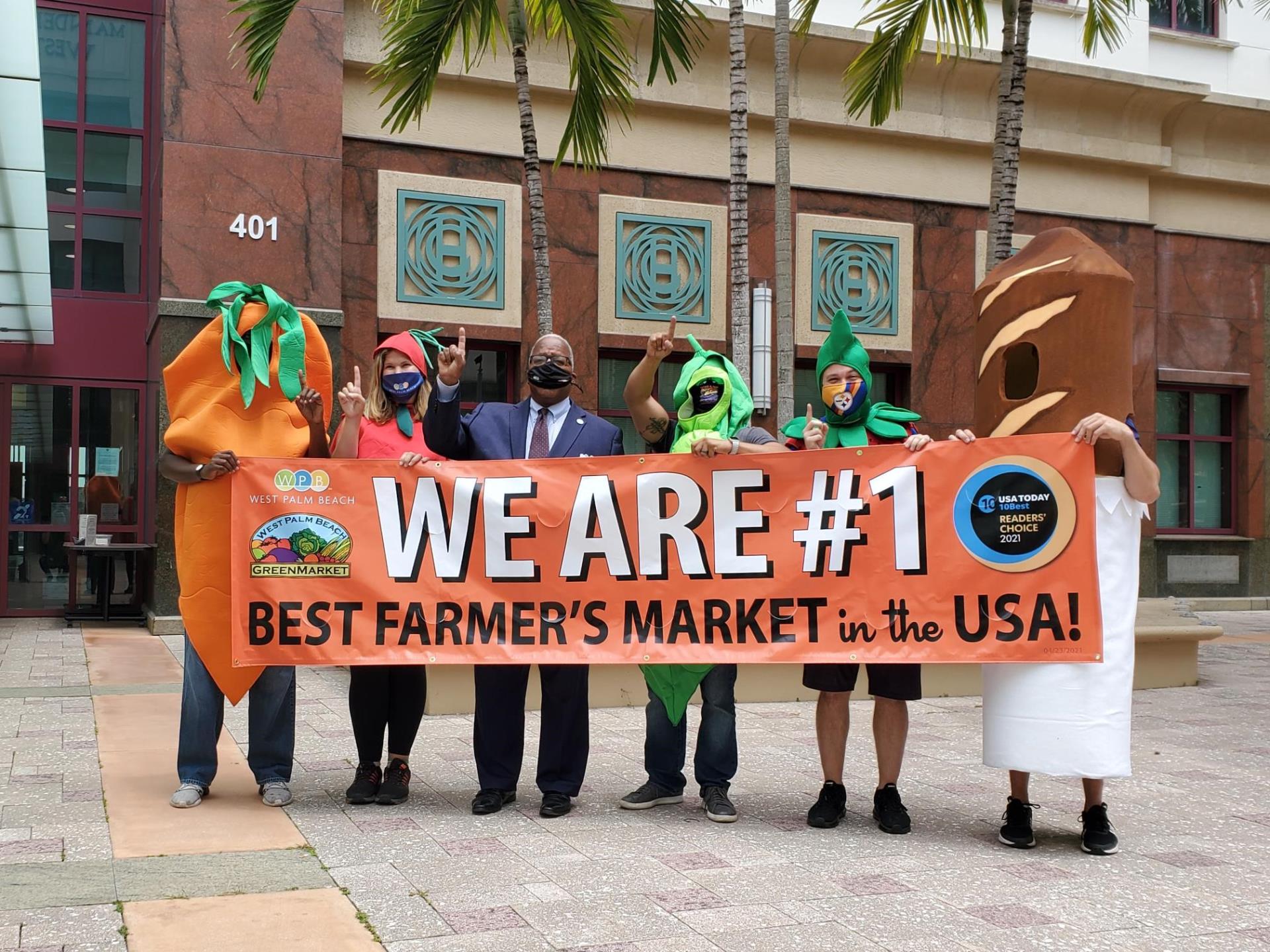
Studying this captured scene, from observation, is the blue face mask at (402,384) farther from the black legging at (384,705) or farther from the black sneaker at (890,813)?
the black sneaker at (890,813)

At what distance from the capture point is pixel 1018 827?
5.02m

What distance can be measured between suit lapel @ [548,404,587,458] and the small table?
386 inches

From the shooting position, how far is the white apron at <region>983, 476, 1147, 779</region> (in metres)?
4.88

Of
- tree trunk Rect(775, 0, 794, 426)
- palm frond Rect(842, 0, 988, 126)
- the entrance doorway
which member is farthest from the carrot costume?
the entrance doorway

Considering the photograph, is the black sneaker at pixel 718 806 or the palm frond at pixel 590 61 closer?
the black sneaker at pixel 718 806

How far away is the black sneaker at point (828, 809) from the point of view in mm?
5293

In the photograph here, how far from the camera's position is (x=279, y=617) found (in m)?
5.60

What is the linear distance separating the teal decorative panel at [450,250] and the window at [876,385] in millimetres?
4213

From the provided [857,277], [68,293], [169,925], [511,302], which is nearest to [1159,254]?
[857,277]

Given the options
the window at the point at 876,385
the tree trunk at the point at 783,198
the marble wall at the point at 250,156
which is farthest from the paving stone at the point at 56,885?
the window at the point at 876,385

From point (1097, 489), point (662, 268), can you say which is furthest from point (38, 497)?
point (1097, 489)

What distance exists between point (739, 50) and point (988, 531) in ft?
23.1

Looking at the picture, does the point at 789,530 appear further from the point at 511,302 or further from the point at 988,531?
the point at 511,302

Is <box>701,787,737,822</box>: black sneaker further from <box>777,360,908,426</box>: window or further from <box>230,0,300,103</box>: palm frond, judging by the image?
<box>777,360,908,426</box>: window
